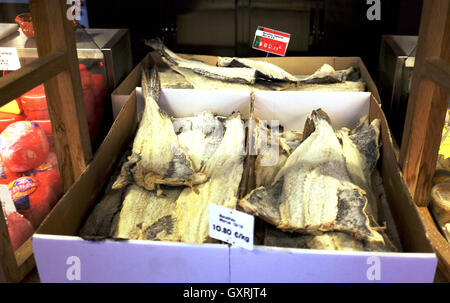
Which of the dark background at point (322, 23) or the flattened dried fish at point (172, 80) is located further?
the dark background at point (322, 23)

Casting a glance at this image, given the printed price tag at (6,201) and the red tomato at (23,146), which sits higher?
the red tomato at (23,146)

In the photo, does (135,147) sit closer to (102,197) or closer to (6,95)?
(102,197)

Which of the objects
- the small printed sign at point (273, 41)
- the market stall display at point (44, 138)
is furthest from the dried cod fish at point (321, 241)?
the small printed sign at point (273, 41)

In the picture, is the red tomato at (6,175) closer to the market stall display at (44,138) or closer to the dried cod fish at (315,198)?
the market stall display at (44,138)

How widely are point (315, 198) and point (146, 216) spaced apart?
1.91ft

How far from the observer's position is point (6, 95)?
46.7 inches

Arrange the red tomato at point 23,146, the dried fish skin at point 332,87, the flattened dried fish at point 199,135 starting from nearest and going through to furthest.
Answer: the red tomato at point 23,146 < the flattened dried fish at point 199,135 < the dried fish skin at point 332,87

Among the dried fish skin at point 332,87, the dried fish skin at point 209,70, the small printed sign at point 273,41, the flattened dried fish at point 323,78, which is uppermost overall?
the small printed sign at point 273,41

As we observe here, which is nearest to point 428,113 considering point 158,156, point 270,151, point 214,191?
point 270,151

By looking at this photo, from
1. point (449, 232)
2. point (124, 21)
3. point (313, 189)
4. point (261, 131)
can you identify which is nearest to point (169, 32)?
point (124, 21)

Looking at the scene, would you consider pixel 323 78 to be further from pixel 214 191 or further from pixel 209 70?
pixel 214 191

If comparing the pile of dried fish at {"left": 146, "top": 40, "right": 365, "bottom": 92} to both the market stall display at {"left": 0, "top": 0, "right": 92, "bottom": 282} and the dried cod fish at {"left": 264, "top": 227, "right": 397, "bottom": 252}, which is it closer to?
the market stall display at {"left": 0, "top": 0, "right": 92, "bottom": 282}

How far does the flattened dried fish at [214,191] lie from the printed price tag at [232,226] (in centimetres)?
12

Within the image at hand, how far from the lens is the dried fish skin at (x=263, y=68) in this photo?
2377mm
